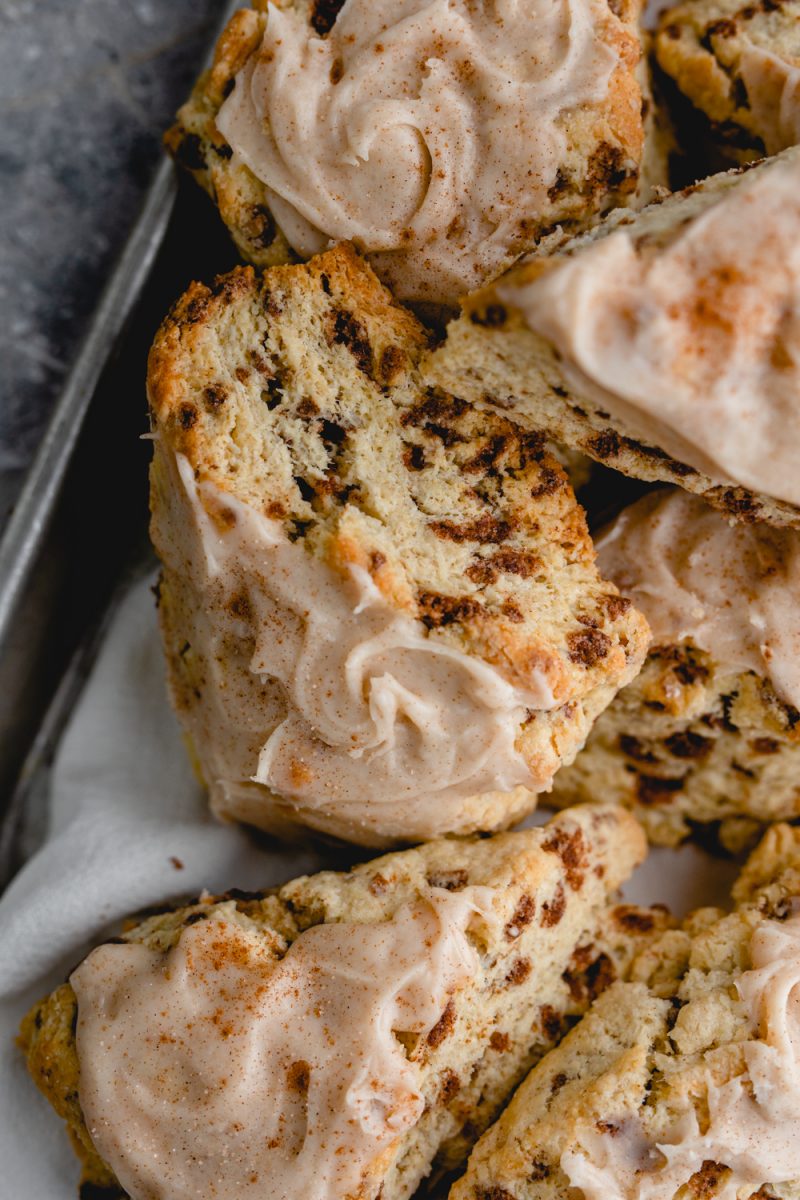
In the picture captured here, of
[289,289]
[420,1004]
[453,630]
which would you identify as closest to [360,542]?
[453,630]

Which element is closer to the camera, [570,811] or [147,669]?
[570,811]

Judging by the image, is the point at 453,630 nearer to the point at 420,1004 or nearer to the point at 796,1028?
the point at 420,1004

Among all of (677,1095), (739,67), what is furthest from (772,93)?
(677,1095)

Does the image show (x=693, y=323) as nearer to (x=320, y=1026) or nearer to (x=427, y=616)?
(x=427, y=616)

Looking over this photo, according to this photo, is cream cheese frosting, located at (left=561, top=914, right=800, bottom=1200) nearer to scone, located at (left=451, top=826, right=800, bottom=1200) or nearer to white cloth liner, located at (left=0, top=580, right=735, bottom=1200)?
scone, located at (left=451, top=826, right=800, bottom=1200)

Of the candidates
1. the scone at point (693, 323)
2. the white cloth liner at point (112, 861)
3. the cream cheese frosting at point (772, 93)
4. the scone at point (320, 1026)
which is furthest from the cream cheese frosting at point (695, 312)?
the white cloth liner at point (112, 861)
